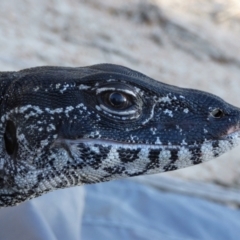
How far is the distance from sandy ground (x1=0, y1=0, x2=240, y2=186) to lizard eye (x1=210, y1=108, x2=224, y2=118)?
2.81 meters

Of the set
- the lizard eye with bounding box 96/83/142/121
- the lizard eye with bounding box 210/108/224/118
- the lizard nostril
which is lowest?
the lizard nostril

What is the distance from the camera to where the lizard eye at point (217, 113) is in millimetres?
1589

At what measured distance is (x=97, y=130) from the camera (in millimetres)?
1536

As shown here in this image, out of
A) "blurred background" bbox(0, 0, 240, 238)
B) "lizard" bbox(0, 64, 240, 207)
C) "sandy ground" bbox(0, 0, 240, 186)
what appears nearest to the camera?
"lizard" bbox(0, 64, 240, 207)

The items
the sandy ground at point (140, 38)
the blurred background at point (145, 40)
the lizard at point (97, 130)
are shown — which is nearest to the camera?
the lizard at point (97, 130)

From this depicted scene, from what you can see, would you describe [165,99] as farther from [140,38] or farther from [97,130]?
[140,38]

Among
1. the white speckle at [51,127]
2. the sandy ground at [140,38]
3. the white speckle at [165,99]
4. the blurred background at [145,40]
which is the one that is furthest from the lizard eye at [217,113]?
the sandy ground at [140,38]

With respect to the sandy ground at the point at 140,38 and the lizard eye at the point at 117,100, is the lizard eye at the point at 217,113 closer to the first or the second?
the lizard eye at the point at 117,100

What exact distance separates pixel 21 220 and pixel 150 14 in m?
4.16

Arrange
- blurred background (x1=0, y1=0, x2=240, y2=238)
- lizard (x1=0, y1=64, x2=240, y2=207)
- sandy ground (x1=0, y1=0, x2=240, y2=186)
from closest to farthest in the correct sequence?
Answer: lizard (x1=0, y1=64, x2=240, y2=207) → blurred background (x1=0, y1=0, x2=240, y2=238) → sandy ground (x1=0, y1=0, x2=240, y2=186)

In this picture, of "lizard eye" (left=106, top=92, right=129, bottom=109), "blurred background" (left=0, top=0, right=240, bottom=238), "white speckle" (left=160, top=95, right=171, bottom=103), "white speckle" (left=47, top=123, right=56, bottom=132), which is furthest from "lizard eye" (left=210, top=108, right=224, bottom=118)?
"blurred background" (left=0, top=0, right=240, bottom=238)

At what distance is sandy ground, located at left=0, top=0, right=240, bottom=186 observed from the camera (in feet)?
16.4

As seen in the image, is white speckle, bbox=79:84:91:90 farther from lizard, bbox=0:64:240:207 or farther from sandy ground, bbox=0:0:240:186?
sandy ground, bbox=0:0:240:186

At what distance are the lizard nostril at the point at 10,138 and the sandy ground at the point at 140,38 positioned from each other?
286cm
